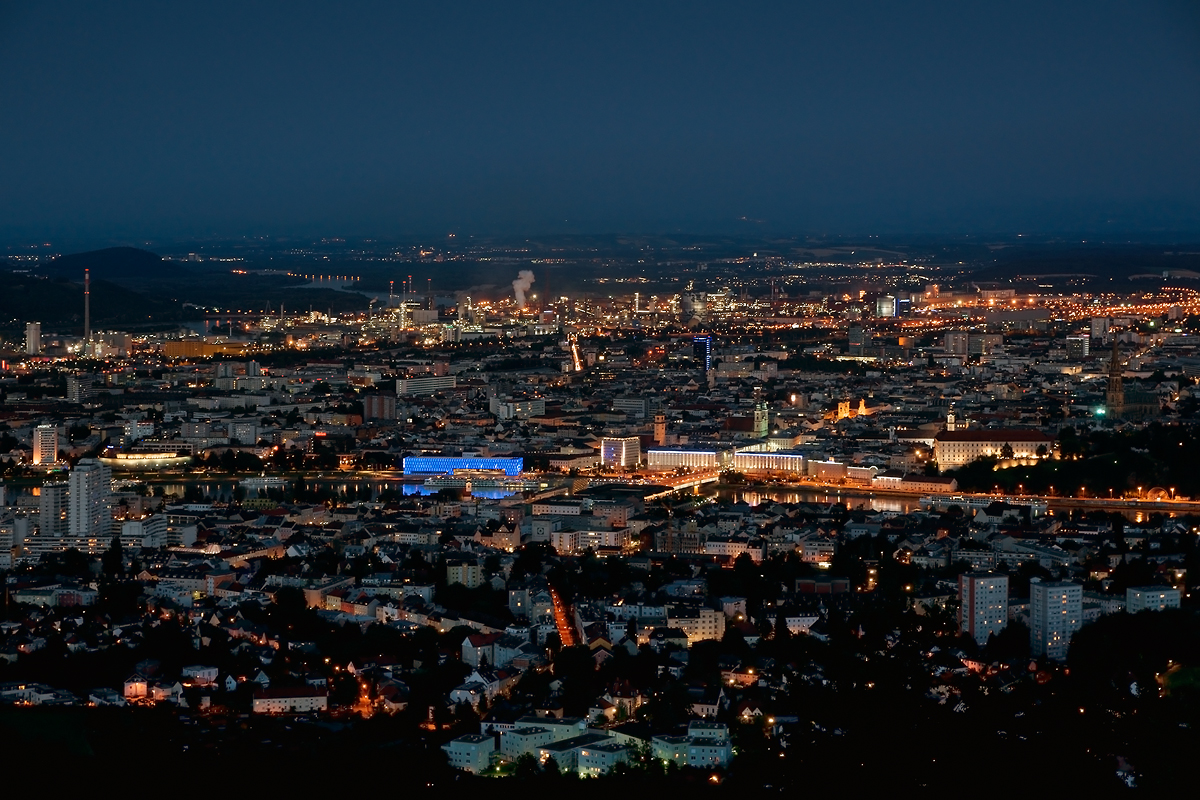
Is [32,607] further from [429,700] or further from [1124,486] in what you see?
[1124,486]

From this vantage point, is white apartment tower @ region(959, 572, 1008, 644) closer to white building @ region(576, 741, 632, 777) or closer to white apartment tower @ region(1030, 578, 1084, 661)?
white apartment tower @ region(1030, 578, 1084, 661)

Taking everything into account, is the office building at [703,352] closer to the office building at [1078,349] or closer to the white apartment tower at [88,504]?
the office building at [1078,349]

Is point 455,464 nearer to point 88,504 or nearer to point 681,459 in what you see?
point 681,459

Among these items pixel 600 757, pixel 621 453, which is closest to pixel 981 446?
pixel 621 453

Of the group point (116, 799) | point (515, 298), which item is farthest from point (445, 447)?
point (515, 298)

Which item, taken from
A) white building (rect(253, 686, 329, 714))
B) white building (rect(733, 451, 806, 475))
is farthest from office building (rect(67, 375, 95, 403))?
white building (rect(253, 686, 329, 714))

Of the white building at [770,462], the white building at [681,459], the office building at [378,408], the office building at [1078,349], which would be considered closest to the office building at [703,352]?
the office building at [1078,349]
